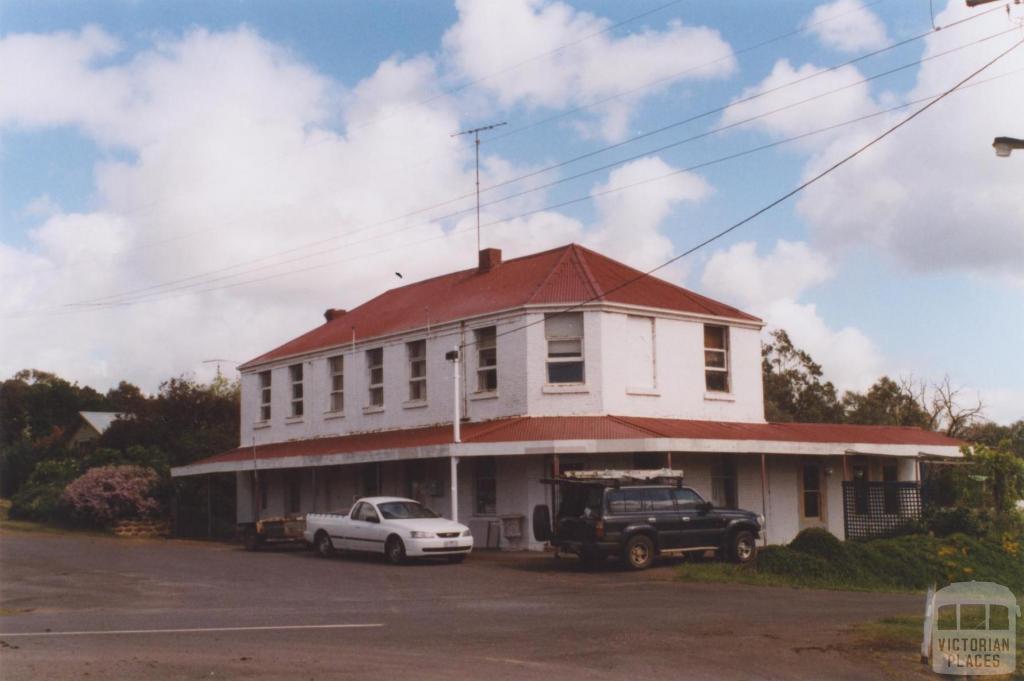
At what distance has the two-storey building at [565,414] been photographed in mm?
27984

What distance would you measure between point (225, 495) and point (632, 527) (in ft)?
78.4

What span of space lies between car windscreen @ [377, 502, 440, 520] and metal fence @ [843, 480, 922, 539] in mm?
11260

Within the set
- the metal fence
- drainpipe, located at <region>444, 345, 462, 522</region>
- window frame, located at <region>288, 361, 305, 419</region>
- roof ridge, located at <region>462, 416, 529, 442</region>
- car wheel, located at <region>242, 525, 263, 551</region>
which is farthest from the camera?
window frame, located at <region>288, 361, 305, 419</region>

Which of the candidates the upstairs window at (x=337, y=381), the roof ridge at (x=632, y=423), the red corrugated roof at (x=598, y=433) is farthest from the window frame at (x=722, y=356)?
the upstairs window at (x=337, y=381)

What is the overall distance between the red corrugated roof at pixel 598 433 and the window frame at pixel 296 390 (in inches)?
87.5

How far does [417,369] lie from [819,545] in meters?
14.9

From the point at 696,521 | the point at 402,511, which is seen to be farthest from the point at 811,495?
the point at 402,511

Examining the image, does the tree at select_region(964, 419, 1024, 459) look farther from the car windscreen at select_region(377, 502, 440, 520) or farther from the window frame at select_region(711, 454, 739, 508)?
the car windscreen at select_region(377, 502, 440, 520)

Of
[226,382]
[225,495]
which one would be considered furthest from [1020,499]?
[226,382]

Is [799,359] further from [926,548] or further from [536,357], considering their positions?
[926,548]

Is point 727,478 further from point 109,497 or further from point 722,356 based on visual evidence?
point 109,497

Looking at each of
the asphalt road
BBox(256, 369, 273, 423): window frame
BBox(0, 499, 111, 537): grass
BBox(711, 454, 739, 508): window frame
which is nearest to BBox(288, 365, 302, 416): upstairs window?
BBox(256, 369, 273, 423): window frame

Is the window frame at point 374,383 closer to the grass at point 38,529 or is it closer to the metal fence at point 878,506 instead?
the grass at point 38,529

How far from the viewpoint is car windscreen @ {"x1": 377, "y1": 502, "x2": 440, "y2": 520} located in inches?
985
